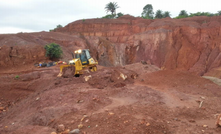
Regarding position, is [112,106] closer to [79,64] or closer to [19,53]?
[79,64]

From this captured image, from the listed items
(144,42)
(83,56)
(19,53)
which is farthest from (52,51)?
(144,42)

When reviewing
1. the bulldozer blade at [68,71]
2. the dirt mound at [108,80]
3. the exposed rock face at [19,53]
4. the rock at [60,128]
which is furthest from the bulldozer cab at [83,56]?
the exposed rock face at [19,53]

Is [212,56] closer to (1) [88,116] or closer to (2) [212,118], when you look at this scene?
(2) [212,118]

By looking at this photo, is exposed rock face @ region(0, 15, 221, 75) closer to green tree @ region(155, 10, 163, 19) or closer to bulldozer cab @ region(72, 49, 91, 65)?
bulldozer cab @ region(72, 49, 91, 65)

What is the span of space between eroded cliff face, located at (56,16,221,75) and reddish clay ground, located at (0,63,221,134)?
50.5 feet

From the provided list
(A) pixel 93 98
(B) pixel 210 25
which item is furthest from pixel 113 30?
(A) pixel 93 98

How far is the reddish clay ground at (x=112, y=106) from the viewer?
432 centimetres

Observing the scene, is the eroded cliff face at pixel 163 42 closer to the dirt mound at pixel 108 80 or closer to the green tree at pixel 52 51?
the green tree at pixel 52 51

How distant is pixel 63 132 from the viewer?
402 cm

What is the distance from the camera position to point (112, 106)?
6.18 metres

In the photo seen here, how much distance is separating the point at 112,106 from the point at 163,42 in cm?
2406

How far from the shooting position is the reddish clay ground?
14.2ft

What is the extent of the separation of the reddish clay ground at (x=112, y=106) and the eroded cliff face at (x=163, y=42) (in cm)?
1540

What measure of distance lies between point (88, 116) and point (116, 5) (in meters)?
41.2
